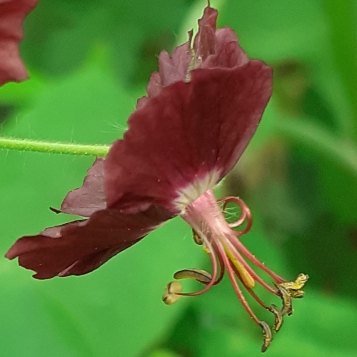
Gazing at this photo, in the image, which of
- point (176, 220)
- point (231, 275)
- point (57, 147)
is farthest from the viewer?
point (176, 220)

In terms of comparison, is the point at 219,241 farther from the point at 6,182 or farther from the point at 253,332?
the point at 253,332

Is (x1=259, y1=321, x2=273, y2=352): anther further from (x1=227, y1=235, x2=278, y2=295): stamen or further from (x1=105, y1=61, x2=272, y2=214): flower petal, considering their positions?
(x1=105, y1=61, x2=272, y2=214): flower petal

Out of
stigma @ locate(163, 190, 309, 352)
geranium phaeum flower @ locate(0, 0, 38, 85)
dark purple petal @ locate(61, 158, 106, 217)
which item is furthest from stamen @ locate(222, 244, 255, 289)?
geranium phaeum flower @ locate(0, 0, 38, 85)

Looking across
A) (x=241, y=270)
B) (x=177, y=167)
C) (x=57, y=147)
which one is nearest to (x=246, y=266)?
(x=241, y=270)

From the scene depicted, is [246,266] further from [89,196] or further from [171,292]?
[89,196]

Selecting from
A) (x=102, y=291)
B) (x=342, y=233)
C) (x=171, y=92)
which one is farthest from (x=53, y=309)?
(x=342, y=233)

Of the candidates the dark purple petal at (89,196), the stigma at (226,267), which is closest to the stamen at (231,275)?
the stigma at (226,267)
